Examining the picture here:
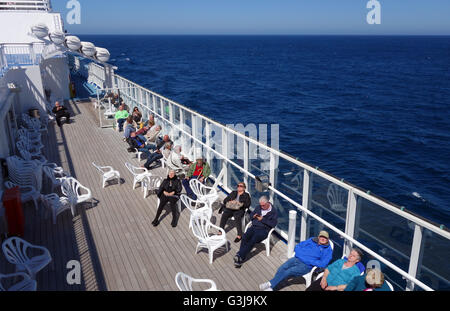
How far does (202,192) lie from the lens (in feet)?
25.3

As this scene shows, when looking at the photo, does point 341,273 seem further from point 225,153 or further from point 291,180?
point 225,153

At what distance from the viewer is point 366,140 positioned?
78.5 ft

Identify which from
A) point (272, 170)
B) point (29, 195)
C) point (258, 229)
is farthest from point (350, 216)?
point (29, 195)

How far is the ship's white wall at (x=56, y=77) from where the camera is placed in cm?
1861

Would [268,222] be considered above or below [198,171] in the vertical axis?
below

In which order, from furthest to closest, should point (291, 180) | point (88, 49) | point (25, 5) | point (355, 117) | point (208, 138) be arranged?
point (355, 117) < point (25, 5) < point (88, 49) < point (208, 138) < point (291, 180)

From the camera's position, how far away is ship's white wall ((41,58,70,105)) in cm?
1861

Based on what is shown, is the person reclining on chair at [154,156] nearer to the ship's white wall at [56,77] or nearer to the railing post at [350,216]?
the railing post at [350,216]

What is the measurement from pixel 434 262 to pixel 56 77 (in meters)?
19.0

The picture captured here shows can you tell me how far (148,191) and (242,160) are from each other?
→ 2.41 meters

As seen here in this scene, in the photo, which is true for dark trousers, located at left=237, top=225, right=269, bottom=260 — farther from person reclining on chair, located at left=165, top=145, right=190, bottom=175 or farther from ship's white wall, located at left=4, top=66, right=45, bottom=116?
ship's white wall, located at left=4, top=66, right=45, bottom=116

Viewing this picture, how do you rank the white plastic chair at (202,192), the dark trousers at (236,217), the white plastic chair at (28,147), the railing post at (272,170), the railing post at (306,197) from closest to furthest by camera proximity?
the railing post at (306,197) < the railing post at (272,170) < the dark trousers at (236,217) < the white plastic chair at (202,192) < the white plastic chair at (28,147)

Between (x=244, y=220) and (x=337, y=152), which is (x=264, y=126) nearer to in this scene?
(x=337, y=152)

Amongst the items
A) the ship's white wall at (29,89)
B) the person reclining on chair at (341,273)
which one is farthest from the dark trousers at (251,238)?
the ship's white wall at (29,89)
